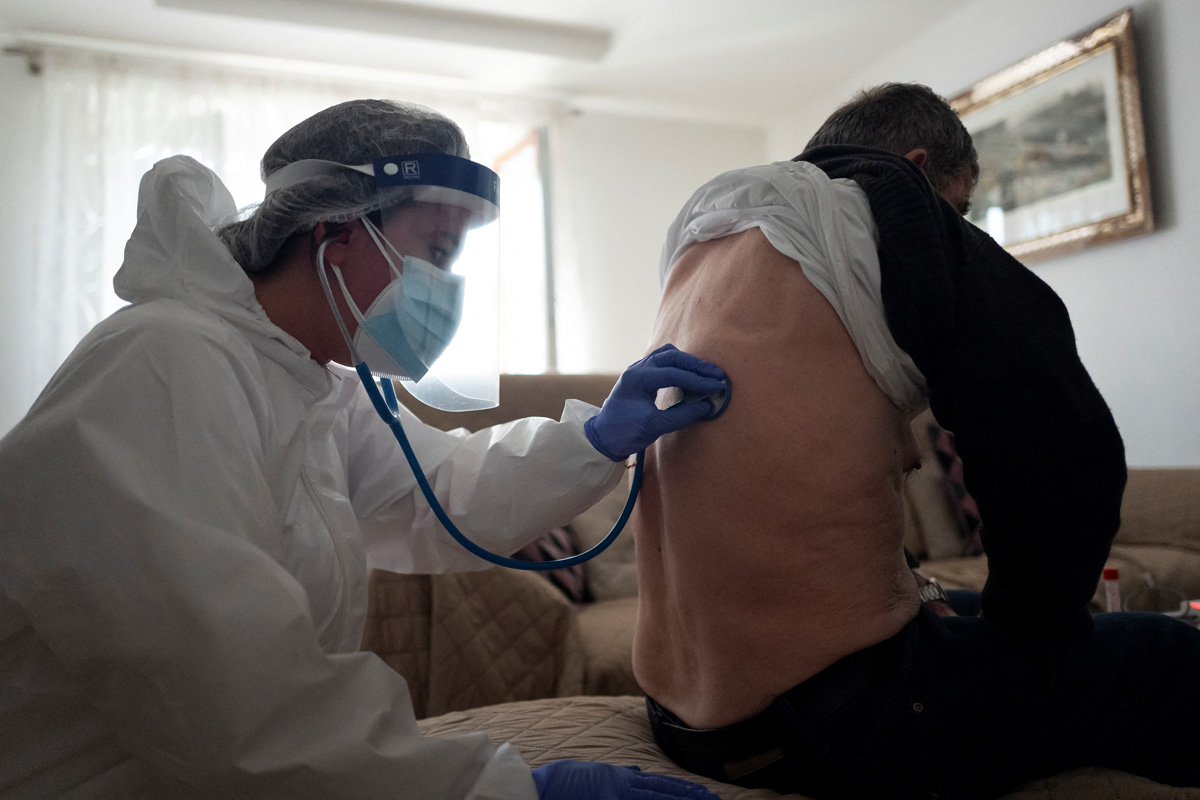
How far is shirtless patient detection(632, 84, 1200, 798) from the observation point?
0.82m

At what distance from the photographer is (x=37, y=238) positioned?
372 centimetres

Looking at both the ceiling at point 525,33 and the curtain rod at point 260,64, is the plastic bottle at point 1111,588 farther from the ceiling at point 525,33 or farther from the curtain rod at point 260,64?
the curtain rod at point 260,64

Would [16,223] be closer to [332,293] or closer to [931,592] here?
[332,293]

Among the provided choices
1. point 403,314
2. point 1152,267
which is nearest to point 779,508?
point 403,314

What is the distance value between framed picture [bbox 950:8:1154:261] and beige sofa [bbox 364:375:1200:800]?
1.00m

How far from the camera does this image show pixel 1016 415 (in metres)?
0.82

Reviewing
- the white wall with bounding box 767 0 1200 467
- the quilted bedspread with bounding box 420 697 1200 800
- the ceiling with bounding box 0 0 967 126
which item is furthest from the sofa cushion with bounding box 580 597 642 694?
the ceiling with bounding box 0 0 967 126

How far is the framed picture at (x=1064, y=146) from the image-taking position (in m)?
2.88

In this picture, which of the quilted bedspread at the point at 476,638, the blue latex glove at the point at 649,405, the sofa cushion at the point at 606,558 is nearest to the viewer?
the blue latex glove at the point at 649,405

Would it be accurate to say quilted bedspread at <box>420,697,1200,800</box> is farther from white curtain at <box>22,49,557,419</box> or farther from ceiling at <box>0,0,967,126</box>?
ceiling at <box>0,0,967,126</box>

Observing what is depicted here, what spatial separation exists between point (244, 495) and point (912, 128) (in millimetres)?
1047

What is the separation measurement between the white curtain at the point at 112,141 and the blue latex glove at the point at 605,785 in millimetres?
3572

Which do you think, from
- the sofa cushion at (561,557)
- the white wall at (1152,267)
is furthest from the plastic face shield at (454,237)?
the white wall at (1152,267)

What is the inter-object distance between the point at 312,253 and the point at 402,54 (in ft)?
11.2
